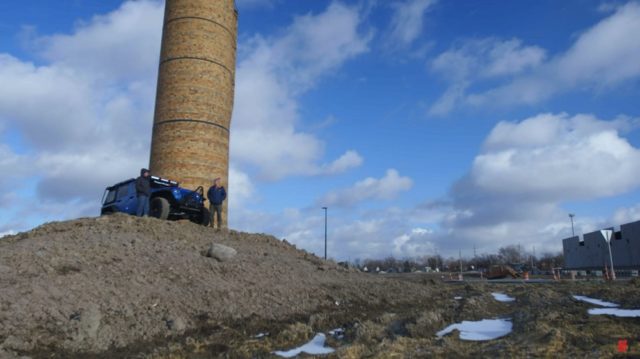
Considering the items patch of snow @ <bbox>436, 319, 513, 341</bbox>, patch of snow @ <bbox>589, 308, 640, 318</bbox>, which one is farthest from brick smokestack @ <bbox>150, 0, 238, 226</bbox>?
patch of snow @ <bbox>589, 308, 640, 318</bbox>

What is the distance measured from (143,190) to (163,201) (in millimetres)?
Answer: 700

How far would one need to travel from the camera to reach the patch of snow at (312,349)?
648 cm

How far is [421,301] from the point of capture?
11.7 m

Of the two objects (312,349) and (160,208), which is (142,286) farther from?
(160,208)

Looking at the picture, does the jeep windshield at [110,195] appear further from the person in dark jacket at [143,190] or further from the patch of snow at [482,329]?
the patch of snow at [482,329]

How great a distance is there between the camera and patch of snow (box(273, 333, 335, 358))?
255 inches

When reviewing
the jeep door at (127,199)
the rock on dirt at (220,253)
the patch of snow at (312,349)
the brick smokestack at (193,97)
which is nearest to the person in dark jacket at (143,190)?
the jeep door at (127,199)

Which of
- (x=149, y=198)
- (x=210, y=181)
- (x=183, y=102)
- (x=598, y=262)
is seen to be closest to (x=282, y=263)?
(x=149, y=198)

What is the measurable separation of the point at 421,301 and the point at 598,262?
34324mm

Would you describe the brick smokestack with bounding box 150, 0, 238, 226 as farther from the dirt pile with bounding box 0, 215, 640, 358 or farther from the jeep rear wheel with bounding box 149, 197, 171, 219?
the dirt pile with bounding box 0, 215, 640, 358

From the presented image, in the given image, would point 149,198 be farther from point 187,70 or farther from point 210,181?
point 187,70

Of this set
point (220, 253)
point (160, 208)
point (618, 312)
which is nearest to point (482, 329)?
point (618, 312)

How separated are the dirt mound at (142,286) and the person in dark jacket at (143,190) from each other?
3.90 feet

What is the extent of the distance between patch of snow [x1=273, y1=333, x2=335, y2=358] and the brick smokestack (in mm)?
11470
